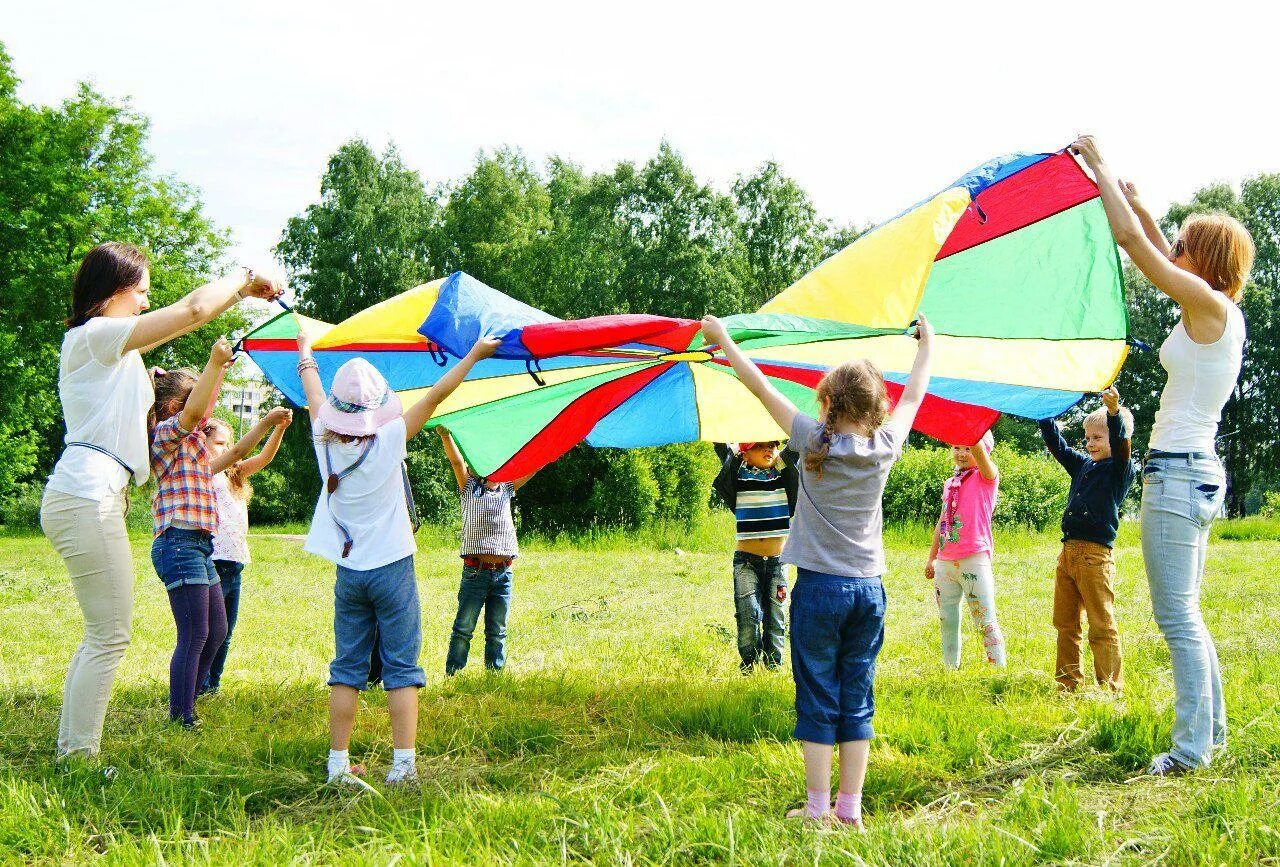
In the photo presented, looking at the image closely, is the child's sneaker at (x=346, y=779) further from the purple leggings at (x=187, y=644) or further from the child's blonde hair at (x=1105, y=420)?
the child's blonde hair at (x=1105, y=420)

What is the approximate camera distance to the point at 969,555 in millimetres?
4844

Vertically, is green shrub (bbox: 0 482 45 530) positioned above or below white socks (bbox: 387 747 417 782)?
below

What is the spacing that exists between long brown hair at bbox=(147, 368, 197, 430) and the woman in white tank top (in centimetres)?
370

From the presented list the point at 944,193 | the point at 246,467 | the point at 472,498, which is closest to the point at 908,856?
the point at 944,193

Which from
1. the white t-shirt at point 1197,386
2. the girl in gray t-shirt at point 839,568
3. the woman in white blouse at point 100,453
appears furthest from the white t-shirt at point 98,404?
the white t-shirt at point 1197,386

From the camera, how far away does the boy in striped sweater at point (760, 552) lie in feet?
15.8

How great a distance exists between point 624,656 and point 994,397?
8.27 ft

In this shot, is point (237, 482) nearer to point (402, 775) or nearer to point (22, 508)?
point (402, 775)

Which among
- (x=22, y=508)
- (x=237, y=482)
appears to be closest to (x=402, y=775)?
(x=237, y=482)

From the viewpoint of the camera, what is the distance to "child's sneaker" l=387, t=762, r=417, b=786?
306 cm

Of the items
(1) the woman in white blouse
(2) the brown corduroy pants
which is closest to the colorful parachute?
(2) the brown corduroy pants

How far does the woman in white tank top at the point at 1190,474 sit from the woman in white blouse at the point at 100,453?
3.10m

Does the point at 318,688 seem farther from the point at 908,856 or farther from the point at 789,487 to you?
the point at 908,856

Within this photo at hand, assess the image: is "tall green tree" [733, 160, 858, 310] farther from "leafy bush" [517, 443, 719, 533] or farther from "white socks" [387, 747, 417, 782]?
"white socks" [387, 747, 417, 782]
